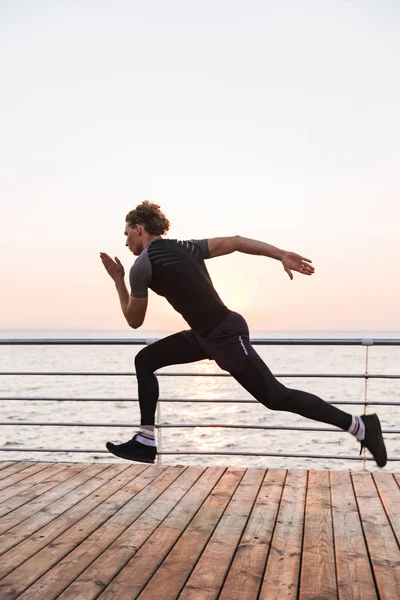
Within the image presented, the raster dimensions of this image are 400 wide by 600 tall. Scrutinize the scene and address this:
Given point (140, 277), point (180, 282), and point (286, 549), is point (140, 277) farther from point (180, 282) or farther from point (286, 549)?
point (286, 549)

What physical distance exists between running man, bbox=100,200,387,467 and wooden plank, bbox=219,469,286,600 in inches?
23.3

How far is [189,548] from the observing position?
293 cm

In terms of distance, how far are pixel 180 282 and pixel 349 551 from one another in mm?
1466

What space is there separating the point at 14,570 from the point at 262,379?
1.42m

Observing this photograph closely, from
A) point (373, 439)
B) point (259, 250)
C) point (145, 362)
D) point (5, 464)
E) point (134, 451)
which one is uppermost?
point (259, 250)

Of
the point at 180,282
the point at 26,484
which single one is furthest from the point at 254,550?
the point at 26,484

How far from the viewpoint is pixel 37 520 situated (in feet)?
11.2

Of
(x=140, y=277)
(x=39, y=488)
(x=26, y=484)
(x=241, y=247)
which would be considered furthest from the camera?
(x=26, y=484)

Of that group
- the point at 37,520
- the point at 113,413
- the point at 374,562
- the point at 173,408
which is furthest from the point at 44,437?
the point at 374,562

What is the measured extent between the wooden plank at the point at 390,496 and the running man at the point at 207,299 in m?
0.31

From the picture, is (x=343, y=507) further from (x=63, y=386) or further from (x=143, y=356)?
(x=63, y=386)

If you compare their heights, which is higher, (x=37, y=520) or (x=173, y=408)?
(x=37, y=520)

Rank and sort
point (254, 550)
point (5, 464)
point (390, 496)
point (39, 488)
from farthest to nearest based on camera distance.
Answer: point (5, 464)
point (39, 488)
point (390, 496)
point (254, 550)

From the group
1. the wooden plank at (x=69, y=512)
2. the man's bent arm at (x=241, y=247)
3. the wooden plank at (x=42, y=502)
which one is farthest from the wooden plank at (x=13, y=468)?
the man's bent arm at (x=241, y=247)
